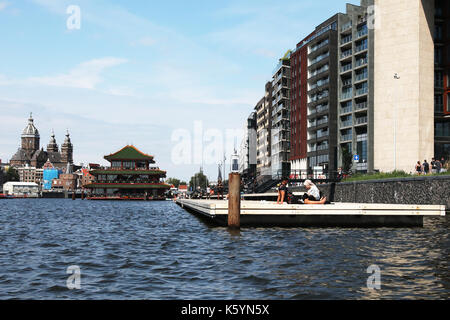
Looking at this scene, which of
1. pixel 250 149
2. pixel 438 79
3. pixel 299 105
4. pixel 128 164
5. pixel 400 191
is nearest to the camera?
pixel 400 191

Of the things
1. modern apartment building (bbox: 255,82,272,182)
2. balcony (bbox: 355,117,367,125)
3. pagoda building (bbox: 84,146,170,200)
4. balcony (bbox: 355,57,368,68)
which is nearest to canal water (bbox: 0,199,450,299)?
balcony (bbox: 355,117,367,125)

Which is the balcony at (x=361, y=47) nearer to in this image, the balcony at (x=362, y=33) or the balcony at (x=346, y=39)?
the balcony at (x=362, y=33)

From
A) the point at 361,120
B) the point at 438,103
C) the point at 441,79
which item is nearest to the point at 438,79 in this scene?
the point at 441,79

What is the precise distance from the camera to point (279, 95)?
11194cm

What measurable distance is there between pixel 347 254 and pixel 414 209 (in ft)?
33.9

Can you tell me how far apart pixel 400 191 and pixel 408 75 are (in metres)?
29.5

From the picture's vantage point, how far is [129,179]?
12800 cm

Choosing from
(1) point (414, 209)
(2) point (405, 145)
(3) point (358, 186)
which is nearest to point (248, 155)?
(2) point (405, 145)

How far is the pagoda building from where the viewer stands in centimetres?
12506

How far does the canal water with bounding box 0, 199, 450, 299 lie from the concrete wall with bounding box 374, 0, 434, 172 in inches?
1867

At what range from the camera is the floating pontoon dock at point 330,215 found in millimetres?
22203

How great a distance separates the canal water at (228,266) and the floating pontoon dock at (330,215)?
9.03 feet

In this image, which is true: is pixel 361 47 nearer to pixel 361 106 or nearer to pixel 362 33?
pixel 362 33
